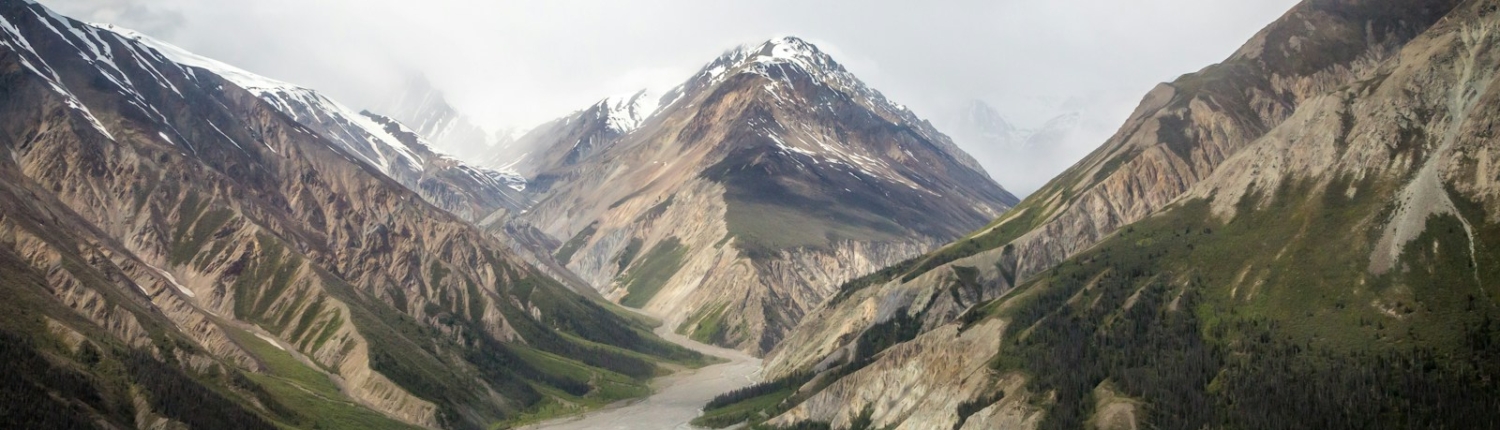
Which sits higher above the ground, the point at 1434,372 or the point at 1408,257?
the point at 1408,257

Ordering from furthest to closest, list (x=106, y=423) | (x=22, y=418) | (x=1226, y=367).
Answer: (x=1226, y=367), (x=106, y=423), (x=22, y=418)

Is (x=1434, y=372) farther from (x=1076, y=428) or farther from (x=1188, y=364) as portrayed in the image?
(x=1076, y=428)

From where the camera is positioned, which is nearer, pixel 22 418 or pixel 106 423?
pixel 22 418

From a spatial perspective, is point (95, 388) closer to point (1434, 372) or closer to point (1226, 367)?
point (1226, 367)

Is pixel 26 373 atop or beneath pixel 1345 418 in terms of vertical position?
atop

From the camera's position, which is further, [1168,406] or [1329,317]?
[1329,317]

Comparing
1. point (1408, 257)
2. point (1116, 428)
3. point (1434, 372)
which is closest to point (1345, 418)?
point (1434, 372)

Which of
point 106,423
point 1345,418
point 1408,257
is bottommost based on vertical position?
point 1345,418

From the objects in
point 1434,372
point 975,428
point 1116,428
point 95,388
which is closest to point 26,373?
point 95,388

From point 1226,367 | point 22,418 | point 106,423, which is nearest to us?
point 22,418
